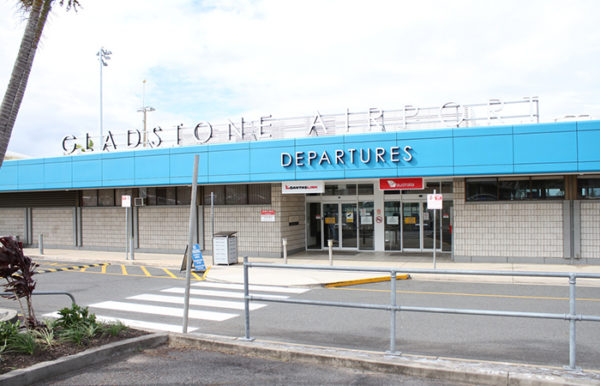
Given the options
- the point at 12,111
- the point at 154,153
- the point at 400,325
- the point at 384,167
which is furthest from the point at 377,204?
the point at 12,111

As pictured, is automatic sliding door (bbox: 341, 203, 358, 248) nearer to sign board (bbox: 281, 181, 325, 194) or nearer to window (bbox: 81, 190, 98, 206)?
sign board (bbox: 281, 181, 325, 194)

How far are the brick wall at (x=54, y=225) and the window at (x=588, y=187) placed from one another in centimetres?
2329

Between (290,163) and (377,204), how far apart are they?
4850 millimetres

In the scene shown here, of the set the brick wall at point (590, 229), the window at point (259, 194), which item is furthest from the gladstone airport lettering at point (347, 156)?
the brick wall at point (590, 229)

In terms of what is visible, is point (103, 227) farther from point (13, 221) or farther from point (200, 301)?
point (200, 301)

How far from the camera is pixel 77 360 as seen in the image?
20.1 feet

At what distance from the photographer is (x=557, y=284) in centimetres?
1370

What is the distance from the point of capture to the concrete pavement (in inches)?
572

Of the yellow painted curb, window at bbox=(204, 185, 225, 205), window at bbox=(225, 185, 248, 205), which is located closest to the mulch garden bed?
the yellow painted curb

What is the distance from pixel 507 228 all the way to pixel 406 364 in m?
13.2

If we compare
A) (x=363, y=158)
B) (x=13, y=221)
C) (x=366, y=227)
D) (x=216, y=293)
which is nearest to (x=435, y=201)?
(x=363, y=158)

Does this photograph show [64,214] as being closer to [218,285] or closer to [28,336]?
[218,285]

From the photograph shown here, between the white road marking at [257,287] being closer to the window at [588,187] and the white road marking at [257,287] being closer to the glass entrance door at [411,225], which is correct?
the glass entrance door at [411,225]

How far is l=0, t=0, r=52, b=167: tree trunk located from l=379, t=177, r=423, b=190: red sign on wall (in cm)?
1432
